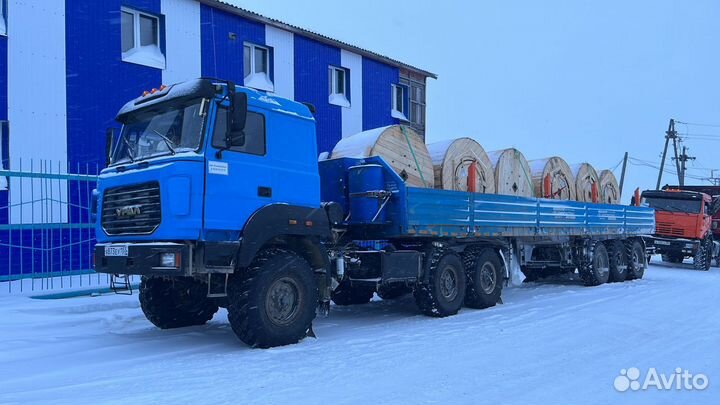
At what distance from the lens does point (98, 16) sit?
13.0 m

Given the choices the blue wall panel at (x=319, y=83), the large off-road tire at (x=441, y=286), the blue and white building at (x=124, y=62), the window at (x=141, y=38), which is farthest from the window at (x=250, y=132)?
the blue wall panel at (x=319, y=83)

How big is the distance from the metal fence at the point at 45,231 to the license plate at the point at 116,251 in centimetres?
451

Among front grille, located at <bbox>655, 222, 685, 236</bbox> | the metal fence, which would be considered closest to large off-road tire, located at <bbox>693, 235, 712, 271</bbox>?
front grille, located at <bbox>655, 222, 685, 236</bbox>

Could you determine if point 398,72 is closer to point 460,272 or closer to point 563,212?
A: point 563,212

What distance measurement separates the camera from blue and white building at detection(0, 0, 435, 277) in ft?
37.8

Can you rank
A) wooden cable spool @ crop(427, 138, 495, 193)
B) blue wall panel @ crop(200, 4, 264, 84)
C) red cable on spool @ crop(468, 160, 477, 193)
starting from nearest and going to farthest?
wooden cable spool @ crop(427, 138, 495, 193) → red cable on spool @ crop(468, 160, 477, 193) → blue wall panel @ crop(200, 4, 264, 84)

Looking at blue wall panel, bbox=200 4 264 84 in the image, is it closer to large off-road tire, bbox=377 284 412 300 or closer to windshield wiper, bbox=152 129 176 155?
large off-road tire, bbox=377 284 412 300

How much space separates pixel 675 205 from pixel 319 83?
13265 mm

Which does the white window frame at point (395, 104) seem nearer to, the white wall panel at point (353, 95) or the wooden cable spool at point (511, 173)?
the white wall panel at point (353, 95)

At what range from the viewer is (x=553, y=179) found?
12.1m

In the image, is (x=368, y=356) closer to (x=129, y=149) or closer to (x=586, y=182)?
(x=129, y=149)

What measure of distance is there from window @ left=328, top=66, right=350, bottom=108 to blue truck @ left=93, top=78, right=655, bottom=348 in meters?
11.1

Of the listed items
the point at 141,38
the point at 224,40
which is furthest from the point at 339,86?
the point at 141,38

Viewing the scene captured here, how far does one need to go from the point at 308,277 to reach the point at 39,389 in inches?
111
